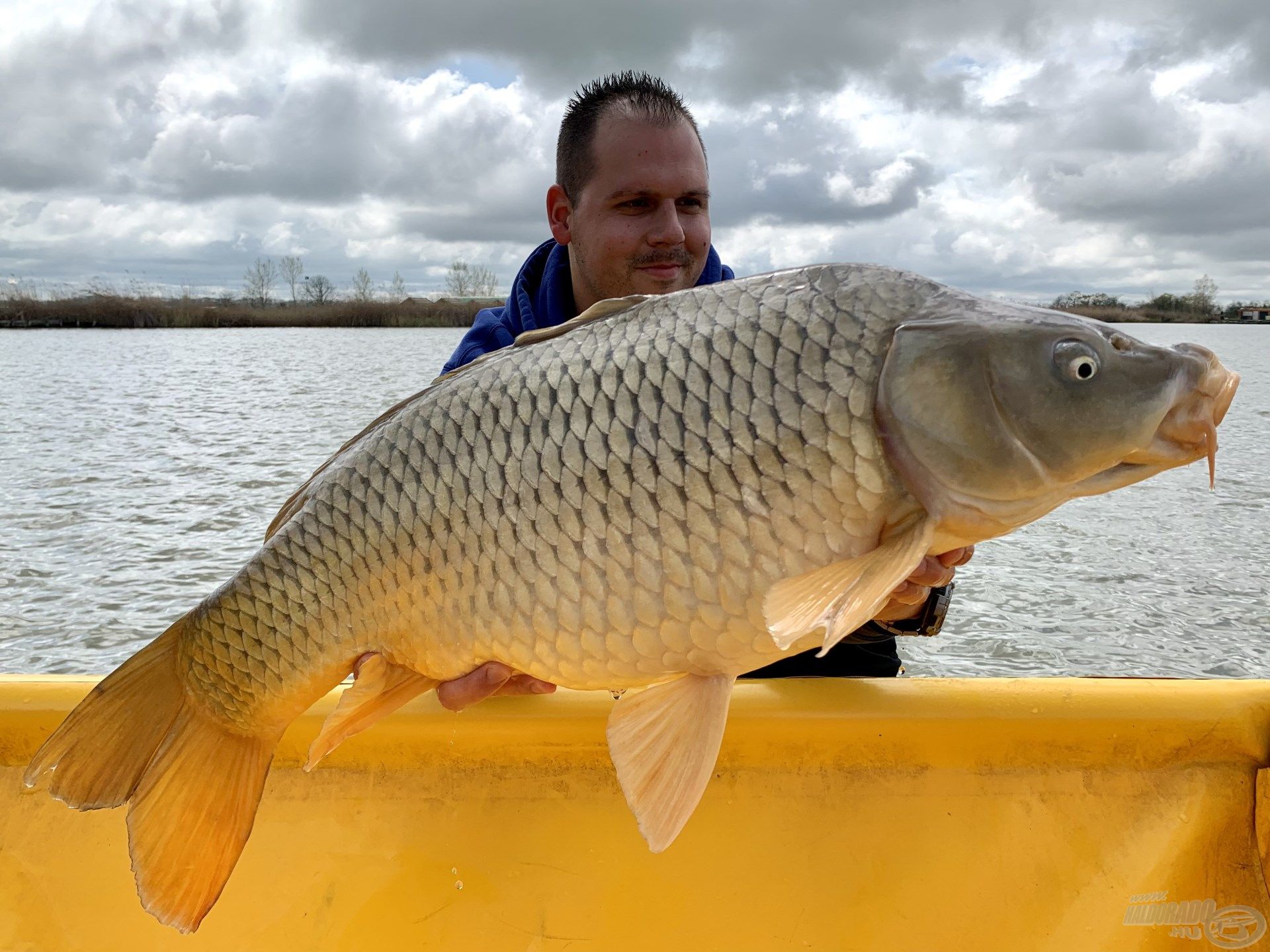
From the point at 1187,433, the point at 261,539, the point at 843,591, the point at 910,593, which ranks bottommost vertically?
the point at 261,539

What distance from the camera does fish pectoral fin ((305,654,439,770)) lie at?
1.24 meters

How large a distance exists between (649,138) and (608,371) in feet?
4.22

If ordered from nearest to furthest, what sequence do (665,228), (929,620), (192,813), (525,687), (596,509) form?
(596,509)
(192,813)
(525,687)
(929,620)
(665,228)

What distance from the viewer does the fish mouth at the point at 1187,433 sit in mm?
1000

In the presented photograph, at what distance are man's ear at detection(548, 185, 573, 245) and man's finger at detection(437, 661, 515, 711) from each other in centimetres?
141

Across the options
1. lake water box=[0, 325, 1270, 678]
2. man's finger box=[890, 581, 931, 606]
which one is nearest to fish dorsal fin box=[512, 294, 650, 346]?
man's finger box=[890, 581, 931, 606]

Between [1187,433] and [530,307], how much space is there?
1.69 m

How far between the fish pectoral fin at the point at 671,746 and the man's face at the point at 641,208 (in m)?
1.29

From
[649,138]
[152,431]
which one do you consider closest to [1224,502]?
[649,138]

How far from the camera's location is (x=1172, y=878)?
4.49 ft

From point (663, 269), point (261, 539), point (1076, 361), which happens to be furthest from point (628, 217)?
point (261, 539)

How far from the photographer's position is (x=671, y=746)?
1.13 metres

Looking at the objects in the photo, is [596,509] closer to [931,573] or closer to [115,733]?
[931,573]

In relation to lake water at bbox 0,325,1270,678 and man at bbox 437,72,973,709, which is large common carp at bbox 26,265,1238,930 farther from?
man at bbox 437,72,973,709
